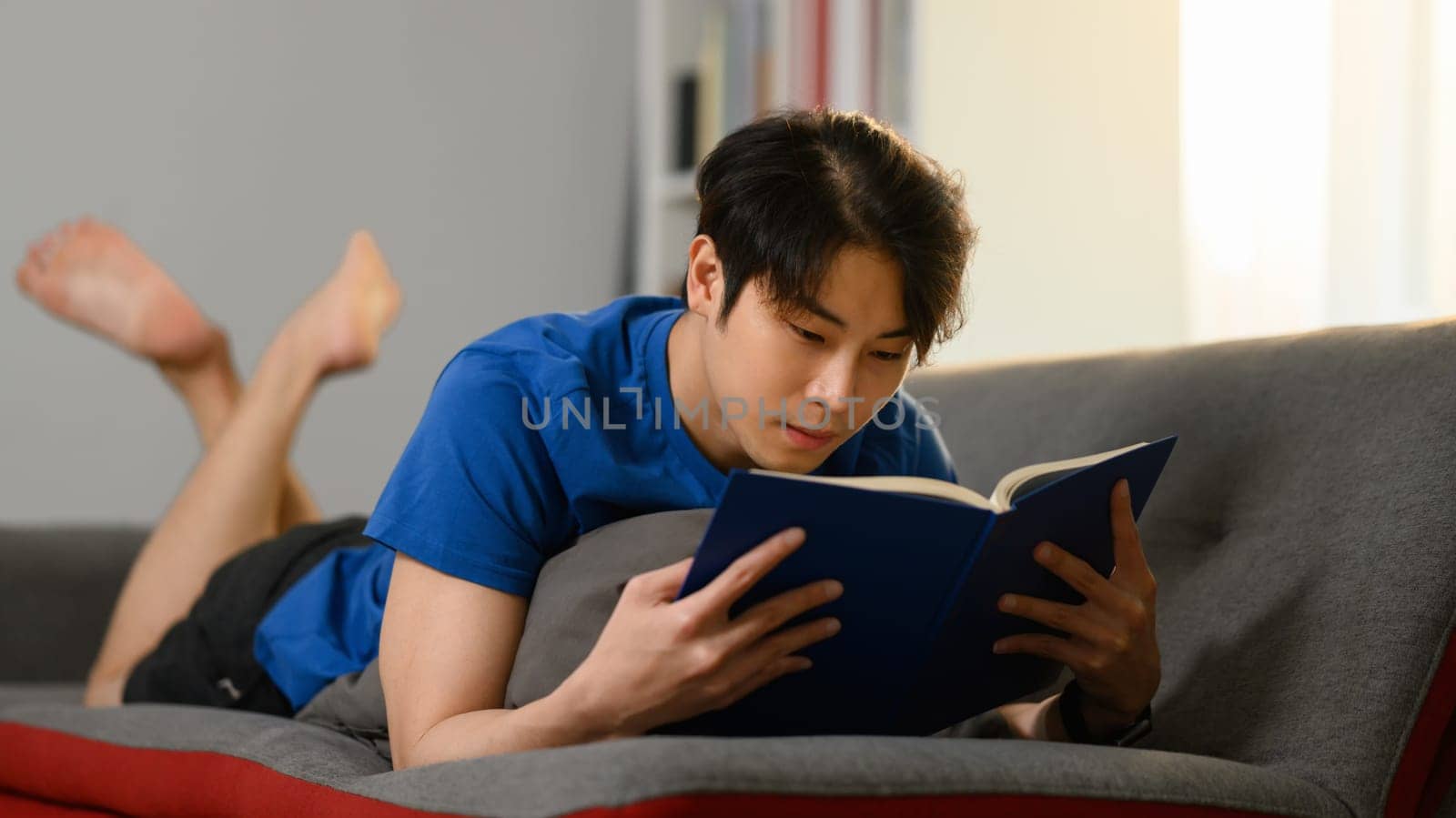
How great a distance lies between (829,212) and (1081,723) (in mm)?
519

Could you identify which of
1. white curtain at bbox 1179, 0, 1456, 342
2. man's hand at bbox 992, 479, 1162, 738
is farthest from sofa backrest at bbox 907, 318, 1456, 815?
white curtain at bbox 1179, 0, 1456, 342

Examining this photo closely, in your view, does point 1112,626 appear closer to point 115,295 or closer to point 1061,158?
point 1061,158

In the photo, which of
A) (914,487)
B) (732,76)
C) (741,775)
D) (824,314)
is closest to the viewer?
(741,775)

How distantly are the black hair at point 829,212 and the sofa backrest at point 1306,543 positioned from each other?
13.9 inches

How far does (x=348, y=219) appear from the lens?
3.29 metres

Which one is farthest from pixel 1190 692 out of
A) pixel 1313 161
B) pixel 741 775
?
pixel 1313 161

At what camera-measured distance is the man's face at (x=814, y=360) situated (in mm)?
1086

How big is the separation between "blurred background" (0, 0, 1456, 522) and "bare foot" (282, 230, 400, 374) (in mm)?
878

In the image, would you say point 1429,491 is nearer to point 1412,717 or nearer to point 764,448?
point 1412,717

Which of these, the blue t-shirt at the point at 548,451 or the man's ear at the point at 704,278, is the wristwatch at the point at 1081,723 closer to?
the blue t-shirt at the point at 548,451

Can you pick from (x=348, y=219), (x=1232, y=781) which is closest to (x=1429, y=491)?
(x=1232, y=781)

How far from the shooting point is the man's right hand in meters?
0.93

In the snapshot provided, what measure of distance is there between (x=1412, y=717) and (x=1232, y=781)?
0.68ft

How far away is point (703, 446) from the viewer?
4.19 feet
